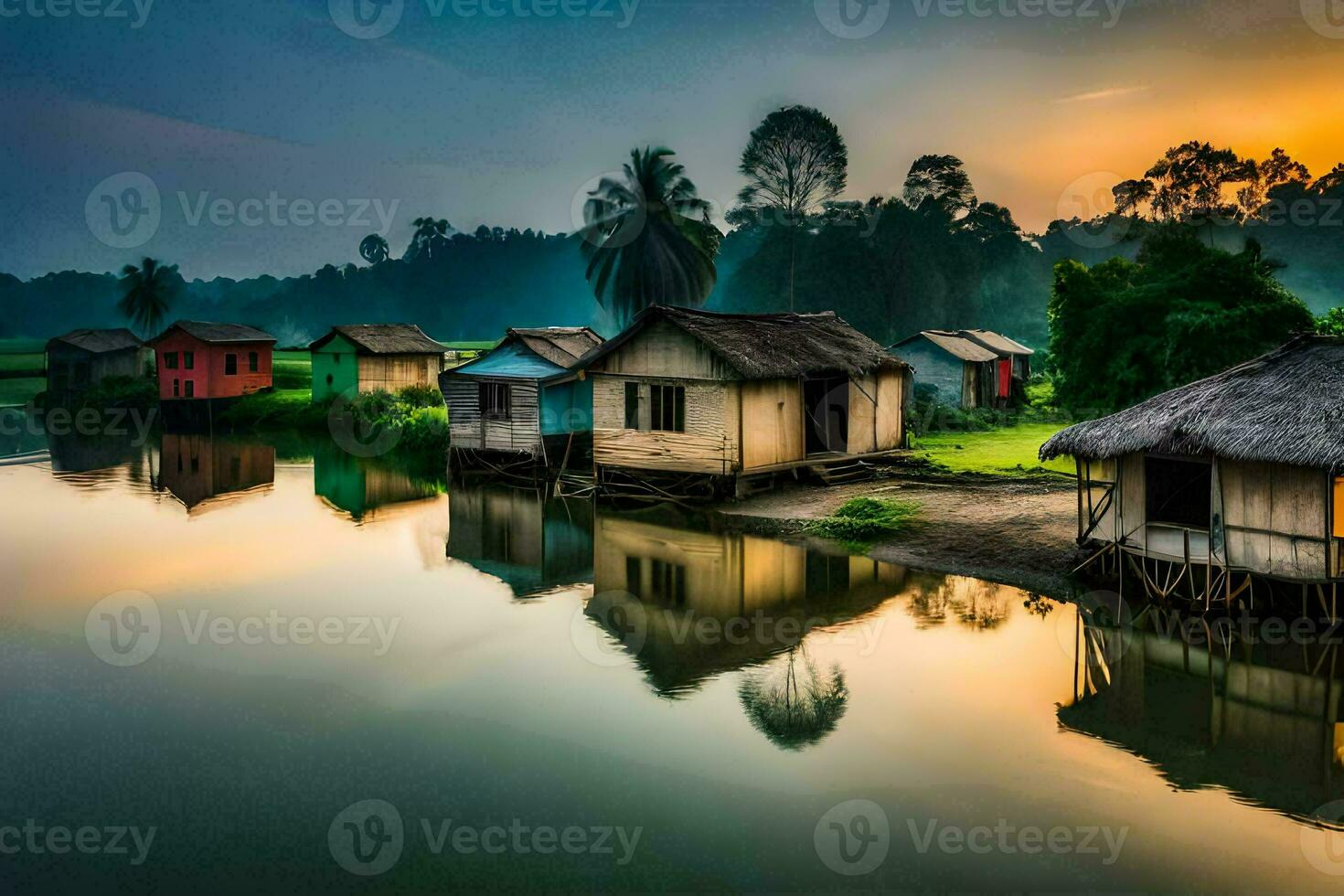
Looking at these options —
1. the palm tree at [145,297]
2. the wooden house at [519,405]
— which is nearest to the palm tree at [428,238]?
the palm tree at [145,297]

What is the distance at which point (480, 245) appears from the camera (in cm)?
10450

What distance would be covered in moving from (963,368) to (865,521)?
1899 centimetres

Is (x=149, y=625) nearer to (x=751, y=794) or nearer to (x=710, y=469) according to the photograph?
(x=751, y=794)

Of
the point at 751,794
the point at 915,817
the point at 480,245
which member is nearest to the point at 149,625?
the point at 751,794

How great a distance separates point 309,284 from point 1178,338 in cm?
9719

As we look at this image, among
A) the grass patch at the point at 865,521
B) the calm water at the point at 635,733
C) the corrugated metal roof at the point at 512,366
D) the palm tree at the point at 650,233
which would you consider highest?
the palm tree at the point at 650,233

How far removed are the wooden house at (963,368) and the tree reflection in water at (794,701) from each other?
26.2m

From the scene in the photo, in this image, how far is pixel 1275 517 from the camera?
14.6 meters

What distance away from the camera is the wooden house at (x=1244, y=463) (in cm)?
1406

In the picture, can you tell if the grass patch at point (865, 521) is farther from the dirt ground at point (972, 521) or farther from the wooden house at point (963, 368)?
the wooden house at point (963, 368)

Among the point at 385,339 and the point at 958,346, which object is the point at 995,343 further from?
the point at 385,339

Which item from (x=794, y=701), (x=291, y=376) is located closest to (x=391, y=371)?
(x=291, y=376)

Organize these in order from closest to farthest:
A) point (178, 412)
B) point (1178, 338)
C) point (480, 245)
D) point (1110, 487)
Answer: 1. point (1110, 487)
2. point (1178, 338)
3. point (178, 412)
4. point (480, 245)

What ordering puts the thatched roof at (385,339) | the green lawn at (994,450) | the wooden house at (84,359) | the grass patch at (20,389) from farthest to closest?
the grass patch at (20,389) → the wooden house at (84,359) → the thatched roof at (385,339) → the green lawn at (994,450)
